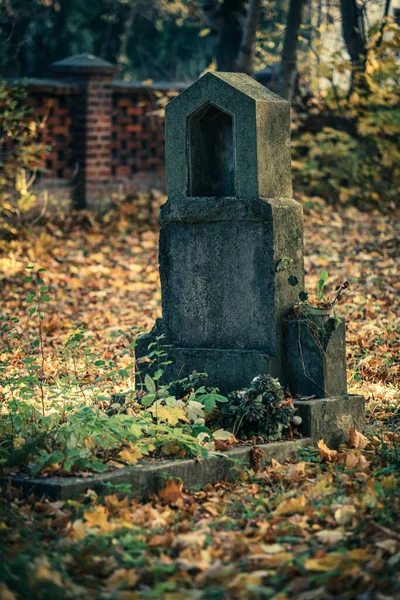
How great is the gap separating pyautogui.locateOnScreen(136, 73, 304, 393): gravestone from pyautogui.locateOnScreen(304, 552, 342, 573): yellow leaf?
200 centimetres

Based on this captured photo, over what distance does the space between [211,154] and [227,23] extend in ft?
31.9

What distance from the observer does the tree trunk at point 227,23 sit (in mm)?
15047

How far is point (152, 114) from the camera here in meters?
13.9

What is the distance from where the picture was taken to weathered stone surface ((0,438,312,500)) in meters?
4.43

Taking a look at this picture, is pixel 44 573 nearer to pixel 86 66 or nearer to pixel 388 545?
pixel 388 545

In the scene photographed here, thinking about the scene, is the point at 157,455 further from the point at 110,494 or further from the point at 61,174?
the point at 61,174

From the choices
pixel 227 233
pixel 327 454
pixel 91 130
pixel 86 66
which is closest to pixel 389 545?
pixel 327 454

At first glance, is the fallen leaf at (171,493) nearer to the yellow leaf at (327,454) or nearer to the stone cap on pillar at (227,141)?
the yellow leaf at (327,454)

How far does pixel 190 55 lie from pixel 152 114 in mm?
11691

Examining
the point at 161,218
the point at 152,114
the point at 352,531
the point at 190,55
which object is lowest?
the point at 352,531

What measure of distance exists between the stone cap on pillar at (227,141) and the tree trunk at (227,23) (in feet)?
30.6

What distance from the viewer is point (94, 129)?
43.7ft

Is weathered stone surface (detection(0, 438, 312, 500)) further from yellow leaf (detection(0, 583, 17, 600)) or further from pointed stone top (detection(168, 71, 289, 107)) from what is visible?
pointed stone top (detection(168, 71, 289, 107))

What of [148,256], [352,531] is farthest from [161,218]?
[148,256]
